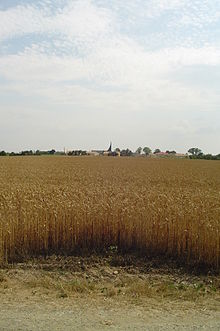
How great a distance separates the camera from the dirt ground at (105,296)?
172 inches

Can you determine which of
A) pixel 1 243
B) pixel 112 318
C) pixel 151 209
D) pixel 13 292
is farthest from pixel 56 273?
pixel 151 209

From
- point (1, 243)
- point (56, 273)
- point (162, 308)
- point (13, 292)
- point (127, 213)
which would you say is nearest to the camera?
point (162, 308)

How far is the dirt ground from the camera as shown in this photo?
14.3 feet

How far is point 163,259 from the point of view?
7273 millimetres

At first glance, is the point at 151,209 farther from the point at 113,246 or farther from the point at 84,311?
the point at 84,311

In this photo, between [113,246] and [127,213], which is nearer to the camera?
[113,246]

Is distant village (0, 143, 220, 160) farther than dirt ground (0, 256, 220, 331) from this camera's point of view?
Yes

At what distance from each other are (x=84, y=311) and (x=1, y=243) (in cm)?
328

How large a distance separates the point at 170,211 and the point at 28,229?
3656 millimetres

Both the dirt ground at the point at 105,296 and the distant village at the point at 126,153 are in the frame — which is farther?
the distant village at the point at 126,153

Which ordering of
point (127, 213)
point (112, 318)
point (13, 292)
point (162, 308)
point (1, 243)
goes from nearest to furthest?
point (112, 318) → point (162, 308) → point (13, 292) → point (1, 243) → point (127, 213)

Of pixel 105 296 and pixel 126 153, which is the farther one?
pixel 126 153

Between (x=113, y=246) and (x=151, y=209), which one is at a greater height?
(x=151, y=209)

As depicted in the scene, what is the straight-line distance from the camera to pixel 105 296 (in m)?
5.41
